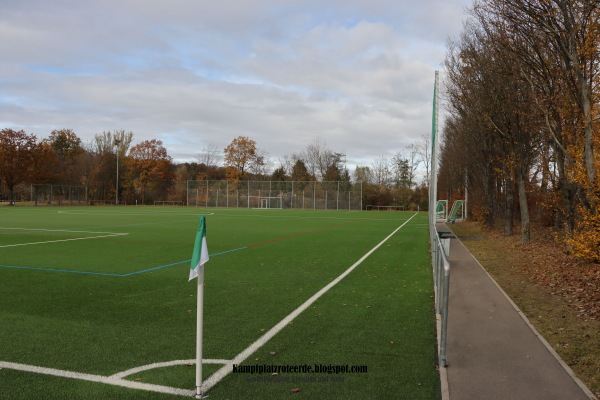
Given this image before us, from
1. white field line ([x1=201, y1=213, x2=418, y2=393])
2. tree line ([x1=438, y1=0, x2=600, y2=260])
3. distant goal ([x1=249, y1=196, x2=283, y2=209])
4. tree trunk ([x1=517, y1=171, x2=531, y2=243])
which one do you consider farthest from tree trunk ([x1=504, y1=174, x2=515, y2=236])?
distant goal ([x1=249, y1=196, x2=283, y2=209])

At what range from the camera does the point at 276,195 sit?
64.9 m

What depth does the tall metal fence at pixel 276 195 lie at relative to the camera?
205 ft

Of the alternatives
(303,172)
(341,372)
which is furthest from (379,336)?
(303,172)

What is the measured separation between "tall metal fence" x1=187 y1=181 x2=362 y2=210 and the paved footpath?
2147 inches

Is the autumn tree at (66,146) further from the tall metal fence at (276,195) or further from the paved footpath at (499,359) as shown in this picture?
the paved footpath at (499,359)

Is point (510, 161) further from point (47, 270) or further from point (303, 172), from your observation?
point (303, 172)

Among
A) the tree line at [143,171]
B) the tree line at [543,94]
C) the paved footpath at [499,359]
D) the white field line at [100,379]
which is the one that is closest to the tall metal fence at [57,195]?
the tree line at [143,171]

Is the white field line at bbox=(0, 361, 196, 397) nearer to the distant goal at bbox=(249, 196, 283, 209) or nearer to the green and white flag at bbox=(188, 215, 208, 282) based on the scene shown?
the green and white flag at bbox=(188, 215, 208, 282)

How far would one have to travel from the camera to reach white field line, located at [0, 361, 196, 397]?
4152 mm

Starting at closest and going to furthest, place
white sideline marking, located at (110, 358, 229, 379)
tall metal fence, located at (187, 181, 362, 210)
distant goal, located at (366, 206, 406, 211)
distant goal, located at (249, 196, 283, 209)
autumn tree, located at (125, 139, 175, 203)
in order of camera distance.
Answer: white sideline marking, located at (110, 358, 229, 379), tall metal fence, located at (187, 181, 362, 210), distant goal, located at (249, 196, 283, 209), distant goal, located at (366, 206, 406, 211), autumn tree, located at (125, 139, 175, 203)

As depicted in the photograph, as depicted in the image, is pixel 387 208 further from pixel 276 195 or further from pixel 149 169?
pixel 149 169

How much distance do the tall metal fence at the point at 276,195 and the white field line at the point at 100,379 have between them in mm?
58199

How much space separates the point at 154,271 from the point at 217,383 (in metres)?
6.86

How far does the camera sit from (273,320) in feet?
21.6
